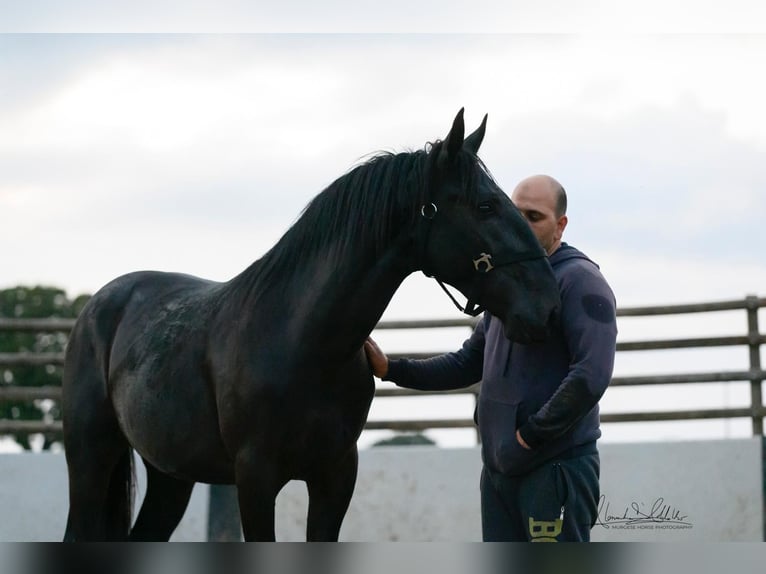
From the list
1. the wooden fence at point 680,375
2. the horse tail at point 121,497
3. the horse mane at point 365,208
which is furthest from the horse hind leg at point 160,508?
the wooden fence at point 680,375

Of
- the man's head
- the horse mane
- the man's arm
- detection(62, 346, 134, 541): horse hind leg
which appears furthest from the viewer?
detection(62, 346, 134, 541): horse hind leg

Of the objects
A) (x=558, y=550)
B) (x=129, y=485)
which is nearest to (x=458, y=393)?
(x=129, y=485)

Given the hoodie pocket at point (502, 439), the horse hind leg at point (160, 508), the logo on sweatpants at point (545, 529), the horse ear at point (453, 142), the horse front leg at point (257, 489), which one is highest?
the horse ear at point (453, 142)

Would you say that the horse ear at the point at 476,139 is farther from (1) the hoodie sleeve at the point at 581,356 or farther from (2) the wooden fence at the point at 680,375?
(2) the wooden fence at the point at 680,375

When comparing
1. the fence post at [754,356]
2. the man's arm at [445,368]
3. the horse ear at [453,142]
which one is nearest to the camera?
the horse ear at [453,142]

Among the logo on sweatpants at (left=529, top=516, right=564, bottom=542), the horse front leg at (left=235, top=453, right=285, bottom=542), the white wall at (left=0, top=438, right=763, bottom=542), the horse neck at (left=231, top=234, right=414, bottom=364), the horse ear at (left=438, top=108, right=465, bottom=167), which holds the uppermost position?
the horse ear at (left=438, top=108, right=465, bottom=167)

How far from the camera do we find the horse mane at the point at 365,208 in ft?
9.67

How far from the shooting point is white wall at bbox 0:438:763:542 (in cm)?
668

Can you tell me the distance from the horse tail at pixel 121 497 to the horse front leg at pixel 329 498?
1213 mm

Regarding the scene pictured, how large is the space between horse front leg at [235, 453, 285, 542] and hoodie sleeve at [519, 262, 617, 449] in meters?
0.76

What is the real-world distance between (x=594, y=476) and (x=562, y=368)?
0.33 m

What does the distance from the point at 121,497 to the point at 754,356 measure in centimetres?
501

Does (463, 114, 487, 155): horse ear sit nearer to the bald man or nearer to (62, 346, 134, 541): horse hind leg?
the bald man

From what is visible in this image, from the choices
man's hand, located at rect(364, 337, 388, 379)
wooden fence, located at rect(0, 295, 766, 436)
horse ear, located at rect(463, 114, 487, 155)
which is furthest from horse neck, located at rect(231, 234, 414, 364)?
wooden fence, located at rect(0, 295, 766, 436)
